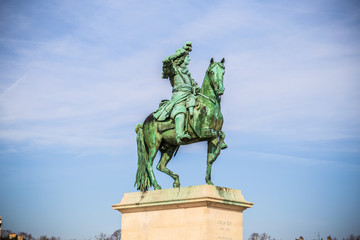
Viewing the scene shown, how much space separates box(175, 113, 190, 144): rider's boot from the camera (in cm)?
1552

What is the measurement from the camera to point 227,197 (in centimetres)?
1485

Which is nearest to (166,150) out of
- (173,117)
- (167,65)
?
(173,117)

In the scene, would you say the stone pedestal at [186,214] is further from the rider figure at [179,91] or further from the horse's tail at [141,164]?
the rider figure at [179,91]

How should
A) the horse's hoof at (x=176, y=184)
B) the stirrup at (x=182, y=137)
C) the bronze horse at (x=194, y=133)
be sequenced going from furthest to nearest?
the horse's hoof at (x=176, y=184)
the stirrup at (x=182, y=137)
the bronze horse at (x=194, y=133)

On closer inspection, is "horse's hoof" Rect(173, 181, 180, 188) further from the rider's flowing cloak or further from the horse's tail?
the rider's flowing cloak

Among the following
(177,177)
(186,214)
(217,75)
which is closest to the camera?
(186,214)

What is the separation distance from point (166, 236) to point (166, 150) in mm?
2718

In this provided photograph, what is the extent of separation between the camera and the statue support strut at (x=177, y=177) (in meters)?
14.5

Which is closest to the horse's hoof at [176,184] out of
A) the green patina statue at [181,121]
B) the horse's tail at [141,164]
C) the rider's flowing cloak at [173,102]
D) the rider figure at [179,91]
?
the green patina statue at [181,121]

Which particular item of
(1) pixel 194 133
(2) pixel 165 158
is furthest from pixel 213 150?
(2) pixel 165 158

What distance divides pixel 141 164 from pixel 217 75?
3.52 meters

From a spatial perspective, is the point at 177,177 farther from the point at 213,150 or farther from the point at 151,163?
the point at 213,150

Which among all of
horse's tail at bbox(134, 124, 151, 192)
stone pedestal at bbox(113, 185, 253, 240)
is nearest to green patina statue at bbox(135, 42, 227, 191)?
horse's tail at bbox(134, 124, 151, 192)

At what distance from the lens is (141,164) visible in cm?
1686
